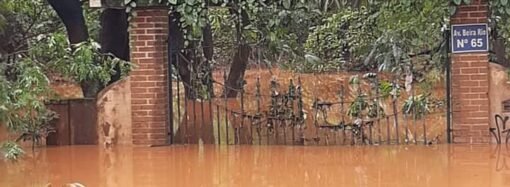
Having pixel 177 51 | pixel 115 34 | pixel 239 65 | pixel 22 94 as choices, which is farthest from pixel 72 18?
pixel 22 94

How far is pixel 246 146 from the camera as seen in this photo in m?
10.9

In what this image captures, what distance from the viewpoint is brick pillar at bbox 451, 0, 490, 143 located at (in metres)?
10.1

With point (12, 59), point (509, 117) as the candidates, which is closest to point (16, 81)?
point (12, 59)

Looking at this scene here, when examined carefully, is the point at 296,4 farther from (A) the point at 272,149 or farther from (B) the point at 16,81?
(B) the point at 16,81

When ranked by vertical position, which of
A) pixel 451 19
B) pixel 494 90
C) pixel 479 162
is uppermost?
pixel 451 19

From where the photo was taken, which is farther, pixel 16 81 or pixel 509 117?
pixel 509 117

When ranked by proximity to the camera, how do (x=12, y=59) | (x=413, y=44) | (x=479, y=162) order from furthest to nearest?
1. (x=413, y=44)
2. (x=12, y=59)
3. (x=479, y=162)

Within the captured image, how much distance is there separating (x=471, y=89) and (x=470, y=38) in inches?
25.2

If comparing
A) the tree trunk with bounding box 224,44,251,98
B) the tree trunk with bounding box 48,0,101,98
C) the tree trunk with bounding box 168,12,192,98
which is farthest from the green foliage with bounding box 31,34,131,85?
the tree trunk with bounding box 224,44,251,98

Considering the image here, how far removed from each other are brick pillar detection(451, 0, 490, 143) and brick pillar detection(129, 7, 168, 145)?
381cm

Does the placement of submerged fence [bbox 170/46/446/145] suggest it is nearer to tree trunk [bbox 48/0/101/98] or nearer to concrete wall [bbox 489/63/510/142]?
concrete wall [bbox 489/63/510/142]

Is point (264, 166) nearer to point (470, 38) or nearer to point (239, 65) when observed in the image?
point (470, 38)

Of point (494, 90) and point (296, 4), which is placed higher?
point (296, 4)

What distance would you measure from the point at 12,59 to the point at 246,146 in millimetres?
3229
